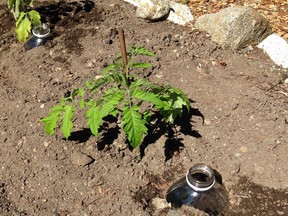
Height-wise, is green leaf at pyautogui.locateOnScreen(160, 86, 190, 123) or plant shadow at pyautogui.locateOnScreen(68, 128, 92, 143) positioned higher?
green leaf at pyautogui.locateOnScreen(160, 86, 190, 123)

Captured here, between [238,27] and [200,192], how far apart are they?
1924mm

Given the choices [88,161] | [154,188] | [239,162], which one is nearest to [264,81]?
[239,162]

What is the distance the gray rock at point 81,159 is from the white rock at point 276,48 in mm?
2021

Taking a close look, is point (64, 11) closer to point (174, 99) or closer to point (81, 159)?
point (81, 159)

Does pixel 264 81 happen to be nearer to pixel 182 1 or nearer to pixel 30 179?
pixel 182 1

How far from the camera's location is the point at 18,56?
4.09 m

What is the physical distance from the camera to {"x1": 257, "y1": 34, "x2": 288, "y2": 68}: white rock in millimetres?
3924

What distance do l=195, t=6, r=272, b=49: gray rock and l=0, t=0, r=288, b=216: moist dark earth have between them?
10 cm

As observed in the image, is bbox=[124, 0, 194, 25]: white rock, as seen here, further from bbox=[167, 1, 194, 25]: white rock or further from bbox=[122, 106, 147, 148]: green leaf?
bbox=[122, 106, 147, 148]: green leaf

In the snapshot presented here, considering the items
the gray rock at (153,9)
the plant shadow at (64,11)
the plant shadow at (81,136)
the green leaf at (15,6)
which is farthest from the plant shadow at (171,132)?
the green leaf at (15,6)

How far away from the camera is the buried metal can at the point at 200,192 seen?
8.91 feet

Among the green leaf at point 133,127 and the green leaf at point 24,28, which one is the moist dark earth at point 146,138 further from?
the green leaf at point 133,127

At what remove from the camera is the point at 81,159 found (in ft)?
10.5

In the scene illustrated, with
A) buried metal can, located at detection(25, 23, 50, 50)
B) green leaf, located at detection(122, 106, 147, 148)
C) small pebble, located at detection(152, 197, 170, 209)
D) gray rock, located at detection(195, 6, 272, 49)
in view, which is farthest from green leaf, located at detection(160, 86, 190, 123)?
buried metal can, located at detection(25, 23, 50, 50)
